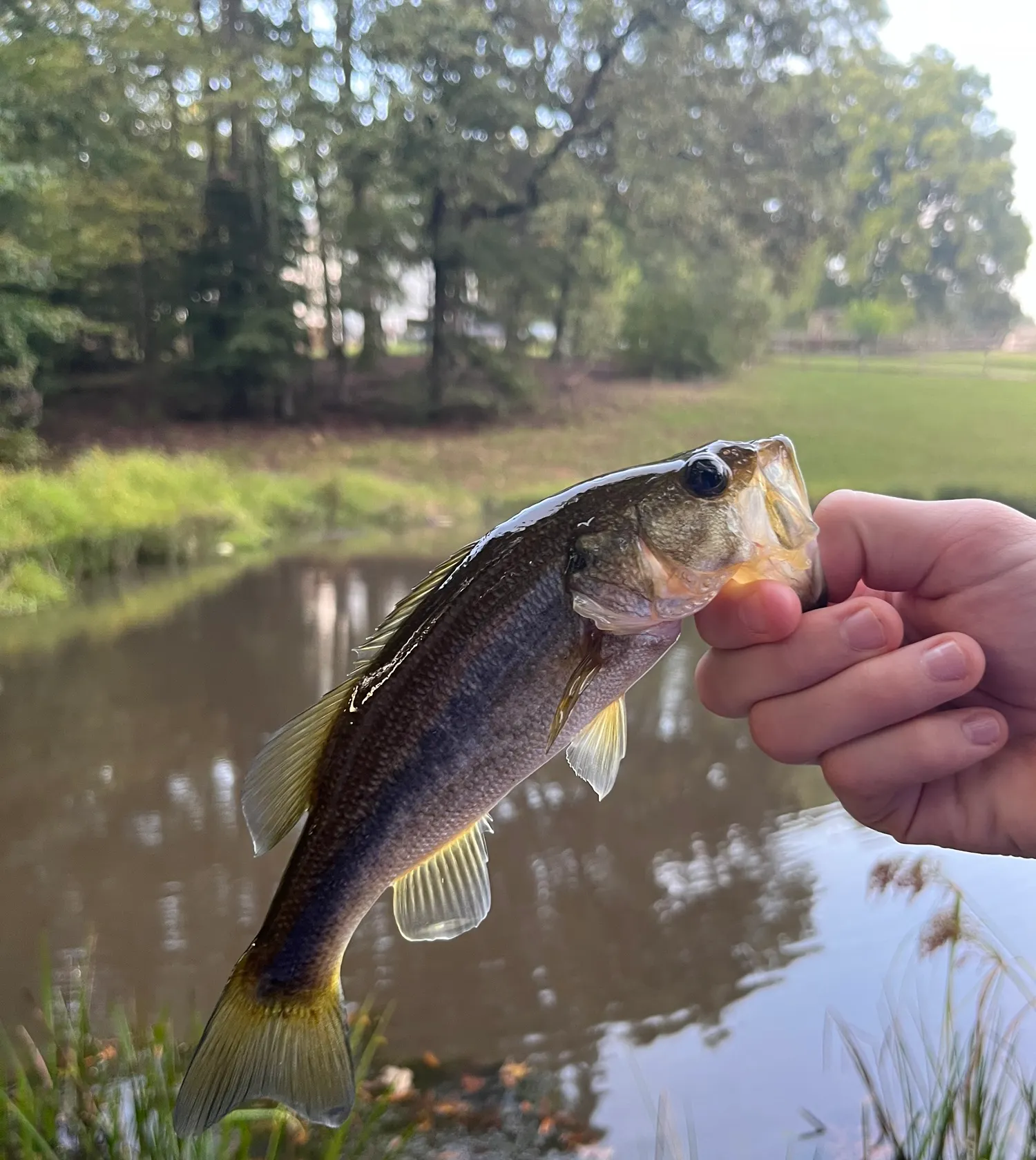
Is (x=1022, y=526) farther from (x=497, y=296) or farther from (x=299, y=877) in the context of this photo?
(x=497, y=296)

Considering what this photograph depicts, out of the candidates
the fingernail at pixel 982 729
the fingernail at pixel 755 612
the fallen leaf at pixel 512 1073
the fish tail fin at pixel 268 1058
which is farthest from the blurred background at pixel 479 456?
the fingernail at pixel 755 612

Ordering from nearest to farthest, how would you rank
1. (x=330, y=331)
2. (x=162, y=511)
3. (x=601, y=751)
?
1. (x=601, y=751)
2. (x=162, y=511)
3. (x=330, y=331)

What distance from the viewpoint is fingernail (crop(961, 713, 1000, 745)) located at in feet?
2.05

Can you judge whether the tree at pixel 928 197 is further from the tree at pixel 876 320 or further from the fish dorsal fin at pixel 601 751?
the fish dorsal fin at pixel 601 751

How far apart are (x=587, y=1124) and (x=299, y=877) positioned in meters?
1.11

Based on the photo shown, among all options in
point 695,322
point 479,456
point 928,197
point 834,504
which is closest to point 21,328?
point 479,456

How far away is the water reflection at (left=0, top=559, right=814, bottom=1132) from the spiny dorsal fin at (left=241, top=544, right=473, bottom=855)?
1153 mm

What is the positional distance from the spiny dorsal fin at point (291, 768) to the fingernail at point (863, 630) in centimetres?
31

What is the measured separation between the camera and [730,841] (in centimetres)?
208

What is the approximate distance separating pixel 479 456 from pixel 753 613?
3690 mm

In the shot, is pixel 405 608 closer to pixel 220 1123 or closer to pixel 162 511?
pixel 220 1123

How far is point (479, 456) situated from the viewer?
420cm

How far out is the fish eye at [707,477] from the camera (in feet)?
1.78

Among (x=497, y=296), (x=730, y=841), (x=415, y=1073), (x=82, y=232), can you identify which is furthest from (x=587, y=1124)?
(x=82, y=232)
